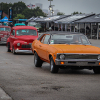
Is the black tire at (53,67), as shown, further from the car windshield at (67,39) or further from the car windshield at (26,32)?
the car windshield at (26,32)

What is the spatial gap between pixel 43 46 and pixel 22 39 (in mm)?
7061

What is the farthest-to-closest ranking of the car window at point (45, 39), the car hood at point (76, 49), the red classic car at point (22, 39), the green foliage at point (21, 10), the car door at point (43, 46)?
the green foliage at point (21, 10) < the red classic car at point (22, 39) < the car window at point (45, 39) < the car door at point (43, 46) < the car hood at point (76, 49)

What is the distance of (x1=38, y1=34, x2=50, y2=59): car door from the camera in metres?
10.9

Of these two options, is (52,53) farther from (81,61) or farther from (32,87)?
(32,87)

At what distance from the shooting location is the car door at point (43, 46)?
35.6 feet

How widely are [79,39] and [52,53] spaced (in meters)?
1.65

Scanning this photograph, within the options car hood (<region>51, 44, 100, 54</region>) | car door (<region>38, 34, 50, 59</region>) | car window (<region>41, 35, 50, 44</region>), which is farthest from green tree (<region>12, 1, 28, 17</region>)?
car hood (<region>51, 44, 100, 54</region>)

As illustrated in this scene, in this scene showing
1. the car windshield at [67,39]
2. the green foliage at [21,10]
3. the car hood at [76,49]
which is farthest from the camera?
the green foliage at [21,10]

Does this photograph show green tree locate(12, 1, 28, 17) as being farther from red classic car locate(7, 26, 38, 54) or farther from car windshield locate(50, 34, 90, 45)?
car windshield locate(50, 34, 90, 45)

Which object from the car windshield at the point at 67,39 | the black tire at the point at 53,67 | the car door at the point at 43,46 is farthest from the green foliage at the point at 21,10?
the black tire at the point at 53,67

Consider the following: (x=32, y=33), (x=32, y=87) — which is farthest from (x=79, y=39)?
(x=32, y=33)

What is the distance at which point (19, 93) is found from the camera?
6785mm

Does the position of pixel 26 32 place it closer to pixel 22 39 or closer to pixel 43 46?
pixel 22 39

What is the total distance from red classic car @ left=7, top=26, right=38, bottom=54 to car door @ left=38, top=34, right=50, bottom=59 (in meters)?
6.04
